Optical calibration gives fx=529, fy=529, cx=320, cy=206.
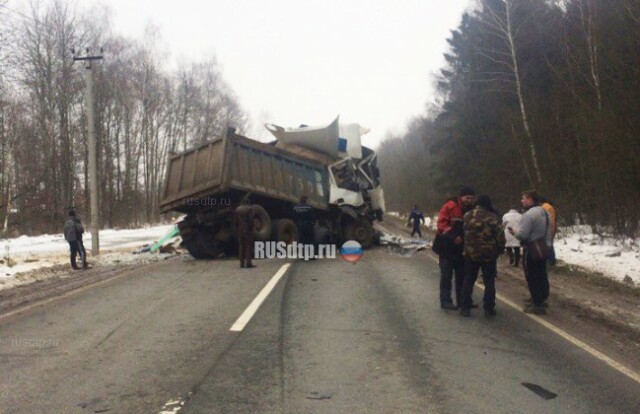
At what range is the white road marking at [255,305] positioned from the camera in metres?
6.46

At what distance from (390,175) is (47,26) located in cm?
5320

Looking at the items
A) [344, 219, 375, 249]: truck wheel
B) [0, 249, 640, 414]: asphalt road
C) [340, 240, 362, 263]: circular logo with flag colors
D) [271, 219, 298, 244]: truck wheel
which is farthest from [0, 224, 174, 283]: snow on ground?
[0, 249, 640, 414]: asphalt road

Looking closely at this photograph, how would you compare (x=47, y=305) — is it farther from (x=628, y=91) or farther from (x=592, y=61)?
(x=592, y=61)

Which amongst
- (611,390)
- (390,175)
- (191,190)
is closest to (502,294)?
(611,390)

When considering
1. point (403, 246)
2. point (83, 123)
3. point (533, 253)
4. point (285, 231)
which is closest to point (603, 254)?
point (533, 253)

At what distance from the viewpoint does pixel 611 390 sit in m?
4.28

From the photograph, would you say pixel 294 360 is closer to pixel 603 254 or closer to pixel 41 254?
pixel 603 254

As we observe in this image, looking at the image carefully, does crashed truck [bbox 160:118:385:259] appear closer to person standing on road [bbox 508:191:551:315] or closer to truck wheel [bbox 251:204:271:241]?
truck wheel [bbox 251:204:271:241]

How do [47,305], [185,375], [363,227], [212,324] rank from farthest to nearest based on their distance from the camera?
1. [363,227]
2. [47,305]
3. [212,324]
4. [185,375]

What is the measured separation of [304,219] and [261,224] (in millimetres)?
1474

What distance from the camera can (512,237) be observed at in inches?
486

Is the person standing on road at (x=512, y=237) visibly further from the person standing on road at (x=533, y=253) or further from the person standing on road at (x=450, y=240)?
the person standing on road at (x=450, y=240)

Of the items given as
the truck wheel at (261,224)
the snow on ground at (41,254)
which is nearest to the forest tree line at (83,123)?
the snow on ground at (41,254)

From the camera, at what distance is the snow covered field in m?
10.7
